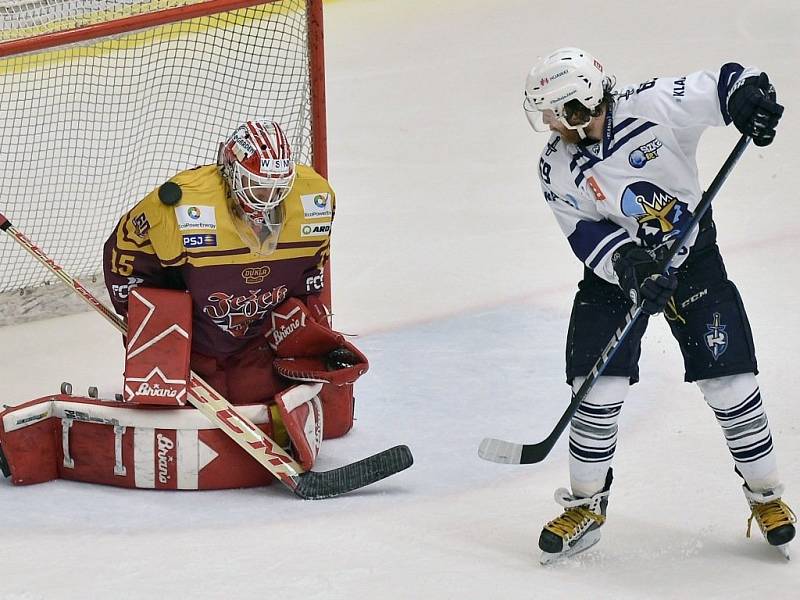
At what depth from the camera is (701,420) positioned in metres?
3.73

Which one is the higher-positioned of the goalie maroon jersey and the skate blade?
the goalie maroon jersey

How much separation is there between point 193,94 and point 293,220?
55.8 inches

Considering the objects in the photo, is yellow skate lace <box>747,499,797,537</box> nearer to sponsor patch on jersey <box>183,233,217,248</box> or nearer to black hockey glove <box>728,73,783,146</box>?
black hockey glove <box>728,73,783,146</box>

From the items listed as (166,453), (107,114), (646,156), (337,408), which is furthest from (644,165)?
(107,114)

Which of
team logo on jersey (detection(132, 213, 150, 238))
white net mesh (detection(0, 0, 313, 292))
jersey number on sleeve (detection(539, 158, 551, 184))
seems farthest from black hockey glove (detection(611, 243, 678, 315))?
white net mesh (detection(0, 0, 313, 292))

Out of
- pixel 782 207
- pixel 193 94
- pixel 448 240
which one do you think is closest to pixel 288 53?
pixel 193 94

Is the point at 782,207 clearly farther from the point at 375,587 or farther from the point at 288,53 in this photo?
the point at 375,587

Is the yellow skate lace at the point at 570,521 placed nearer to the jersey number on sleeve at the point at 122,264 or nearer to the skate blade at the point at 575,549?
the skate blade at the point at 575,549

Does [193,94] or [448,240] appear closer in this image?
[193,94]

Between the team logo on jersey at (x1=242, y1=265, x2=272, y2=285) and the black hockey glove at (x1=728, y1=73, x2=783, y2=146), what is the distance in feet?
3.94

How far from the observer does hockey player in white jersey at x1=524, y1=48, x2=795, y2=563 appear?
2.86 m

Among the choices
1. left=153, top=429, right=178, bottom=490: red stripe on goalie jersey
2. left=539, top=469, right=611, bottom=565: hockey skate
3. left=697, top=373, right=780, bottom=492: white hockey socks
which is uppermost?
left=697, top=373, right=780, bottom=492: white hockey socks

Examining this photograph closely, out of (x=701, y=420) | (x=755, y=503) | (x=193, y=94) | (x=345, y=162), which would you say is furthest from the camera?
(x=345, y=162)

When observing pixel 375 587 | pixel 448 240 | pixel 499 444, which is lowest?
pixel 375 587
